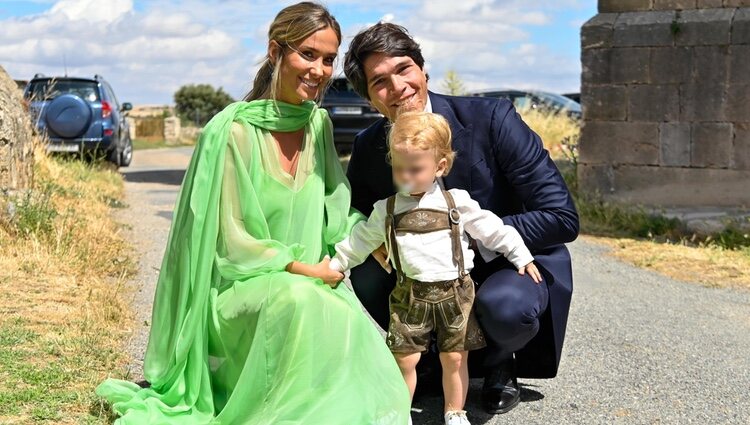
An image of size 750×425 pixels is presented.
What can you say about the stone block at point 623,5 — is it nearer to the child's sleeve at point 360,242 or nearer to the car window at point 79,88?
the child's sleeve at point 360,242

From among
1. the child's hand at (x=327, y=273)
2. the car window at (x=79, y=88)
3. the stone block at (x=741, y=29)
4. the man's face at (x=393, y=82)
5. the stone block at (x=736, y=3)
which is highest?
the stone block at (x=736, y=3)

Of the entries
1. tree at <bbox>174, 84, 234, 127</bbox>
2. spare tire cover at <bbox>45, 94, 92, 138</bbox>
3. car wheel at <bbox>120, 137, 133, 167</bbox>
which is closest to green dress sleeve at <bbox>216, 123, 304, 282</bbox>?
spare tire cover at <bbox>45, 94, 92, 138</bbox>

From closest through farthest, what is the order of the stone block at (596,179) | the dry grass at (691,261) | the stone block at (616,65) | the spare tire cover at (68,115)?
the dry grass at (691,261), the stone block at (616,65), the stone block at (596,179), the spare tire cover at (68,115)

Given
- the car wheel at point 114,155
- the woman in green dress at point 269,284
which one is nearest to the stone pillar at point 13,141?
the woman in green dress at point 269,284

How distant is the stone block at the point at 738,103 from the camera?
31.0 ft

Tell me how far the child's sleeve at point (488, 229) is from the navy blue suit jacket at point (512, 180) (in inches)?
4.6

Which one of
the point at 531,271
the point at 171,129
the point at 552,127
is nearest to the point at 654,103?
the point at 552,127

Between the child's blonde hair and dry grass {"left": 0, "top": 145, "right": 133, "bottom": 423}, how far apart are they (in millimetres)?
1560

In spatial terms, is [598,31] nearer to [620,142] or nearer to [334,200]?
[620,142]

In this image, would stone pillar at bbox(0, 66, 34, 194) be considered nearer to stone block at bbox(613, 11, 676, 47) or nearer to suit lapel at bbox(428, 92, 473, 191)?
suit lapel at bbox(428, 92, 473, 191)

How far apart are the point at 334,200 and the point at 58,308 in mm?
2404

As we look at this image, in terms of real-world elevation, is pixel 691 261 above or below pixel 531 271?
below

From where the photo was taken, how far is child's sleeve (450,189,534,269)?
3.68 meters

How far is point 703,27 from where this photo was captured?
9.58m
